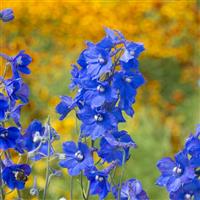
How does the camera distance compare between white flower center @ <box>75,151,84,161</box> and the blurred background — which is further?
the blurred background

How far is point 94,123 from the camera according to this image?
1353mm

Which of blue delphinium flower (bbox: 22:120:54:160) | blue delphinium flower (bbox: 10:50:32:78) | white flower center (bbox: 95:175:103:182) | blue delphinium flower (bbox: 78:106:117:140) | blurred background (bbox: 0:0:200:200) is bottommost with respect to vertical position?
white flower center (bbox: 95:175:103:182)

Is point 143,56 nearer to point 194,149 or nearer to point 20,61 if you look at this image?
point 20,61

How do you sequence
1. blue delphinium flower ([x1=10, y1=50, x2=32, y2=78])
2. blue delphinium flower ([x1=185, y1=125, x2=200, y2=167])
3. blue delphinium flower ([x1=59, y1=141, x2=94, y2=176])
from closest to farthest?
blue delphinium flower ([x1=185, y1=125, x2=200, y2=167]) → blue delphinium flower ([x1=59, y1=141, x2=94, y2=176]) → blue delphinium flower ([x1=10, y1=50, x2=32, y2=78])

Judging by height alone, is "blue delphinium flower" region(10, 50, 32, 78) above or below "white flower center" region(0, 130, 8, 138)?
above

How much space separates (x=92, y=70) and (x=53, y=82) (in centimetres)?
377

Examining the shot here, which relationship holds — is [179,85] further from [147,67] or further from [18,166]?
[18,166]

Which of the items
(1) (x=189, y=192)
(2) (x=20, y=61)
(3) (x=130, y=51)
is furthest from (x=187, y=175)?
(2) (x=20, y=61)

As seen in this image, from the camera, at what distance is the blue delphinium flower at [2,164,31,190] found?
1449 millimetres

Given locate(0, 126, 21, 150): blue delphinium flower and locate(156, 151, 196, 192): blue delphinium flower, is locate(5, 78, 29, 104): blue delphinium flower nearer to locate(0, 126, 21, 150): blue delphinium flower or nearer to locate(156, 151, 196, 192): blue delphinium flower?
locate(0, 126, 21, 150): blue delphinium flower

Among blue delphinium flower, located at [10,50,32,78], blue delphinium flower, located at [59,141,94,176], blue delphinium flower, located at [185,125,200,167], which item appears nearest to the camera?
blue delphinium flower, located at [185,125,200,167]

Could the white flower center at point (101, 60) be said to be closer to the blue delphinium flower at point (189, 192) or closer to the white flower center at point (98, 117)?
the white flower center at point (98, 117)

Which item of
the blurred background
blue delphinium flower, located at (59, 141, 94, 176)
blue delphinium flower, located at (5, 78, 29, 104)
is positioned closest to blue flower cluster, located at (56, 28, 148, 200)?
blue delphinium flower, located at (59, 141, 94, 176)

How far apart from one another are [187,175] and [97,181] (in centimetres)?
19
